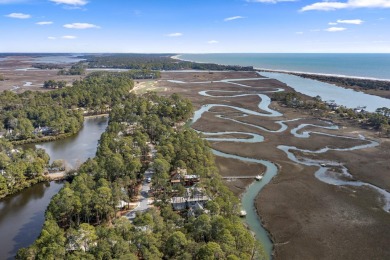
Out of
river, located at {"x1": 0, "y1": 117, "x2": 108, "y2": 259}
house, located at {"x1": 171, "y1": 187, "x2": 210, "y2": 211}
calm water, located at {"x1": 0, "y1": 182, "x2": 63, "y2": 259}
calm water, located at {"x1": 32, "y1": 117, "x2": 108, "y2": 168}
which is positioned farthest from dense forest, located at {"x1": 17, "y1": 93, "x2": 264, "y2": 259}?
calm water, located at {"x1": 32, "y1": 117, "x2": 108, "y2": 168}

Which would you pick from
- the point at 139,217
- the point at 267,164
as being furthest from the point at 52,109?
the point at 139,217

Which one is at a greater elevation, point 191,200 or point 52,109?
point 52,109

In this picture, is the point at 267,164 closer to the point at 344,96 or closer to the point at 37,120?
the point at 37,120

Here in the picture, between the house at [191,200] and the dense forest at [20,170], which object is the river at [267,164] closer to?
the house at [191,200]

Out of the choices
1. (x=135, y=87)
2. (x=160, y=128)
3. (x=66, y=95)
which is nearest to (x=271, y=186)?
(x=160, y=128)

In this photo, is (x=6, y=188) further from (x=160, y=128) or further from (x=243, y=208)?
(x=243, y=208)

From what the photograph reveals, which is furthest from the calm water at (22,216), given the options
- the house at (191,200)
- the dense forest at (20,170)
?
the house at (191,200)
